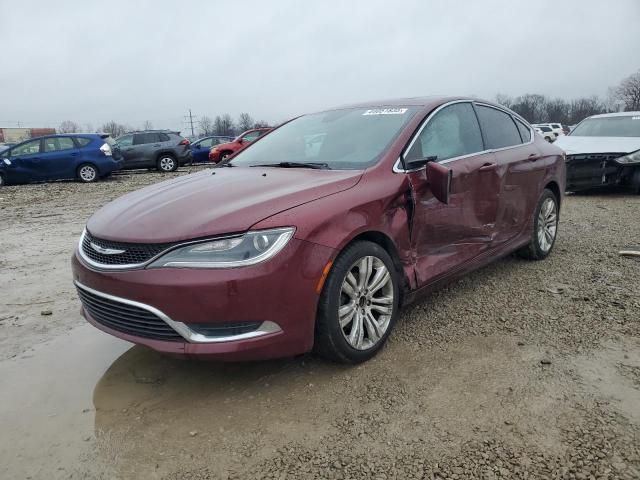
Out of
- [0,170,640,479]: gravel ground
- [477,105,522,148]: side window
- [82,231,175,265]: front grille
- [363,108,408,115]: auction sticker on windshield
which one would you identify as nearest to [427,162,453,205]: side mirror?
[363,108,408,115]: auction sticker on windshield

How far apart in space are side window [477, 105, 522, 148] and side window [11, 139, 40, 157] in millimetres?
13970

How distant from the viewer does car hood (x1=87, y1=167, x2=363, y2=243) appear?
96.7 inches

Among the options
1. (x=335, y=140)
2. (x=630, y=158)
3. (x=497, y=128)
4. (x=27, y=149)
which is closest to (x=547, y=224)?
(x=497, y=128)

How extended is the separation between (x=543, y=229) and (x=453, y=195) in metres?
1.87

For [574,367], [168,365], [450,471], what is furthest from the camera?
[168,365]

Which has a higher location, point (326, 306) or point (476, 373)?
point (326, 306)

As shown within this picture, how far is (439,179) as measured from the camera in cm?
311

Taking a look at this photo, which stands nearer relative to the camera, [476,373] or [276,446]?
[276,446]

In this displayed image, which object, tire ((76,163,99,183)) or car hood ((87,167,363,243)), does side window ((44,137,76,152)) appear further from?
car hood ((87,167,363,243))

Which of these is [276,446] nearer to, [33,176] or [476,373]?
[476,373]

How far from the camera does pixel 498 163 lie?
3951 mm

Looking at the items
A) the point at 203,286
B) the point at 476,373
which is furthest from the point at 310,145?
the point at 476,373

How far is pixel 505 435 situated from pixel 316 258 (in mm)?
1196

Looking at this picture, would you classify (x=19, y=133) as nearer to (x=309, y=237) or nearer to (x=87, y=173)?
(x=87, y=173)
